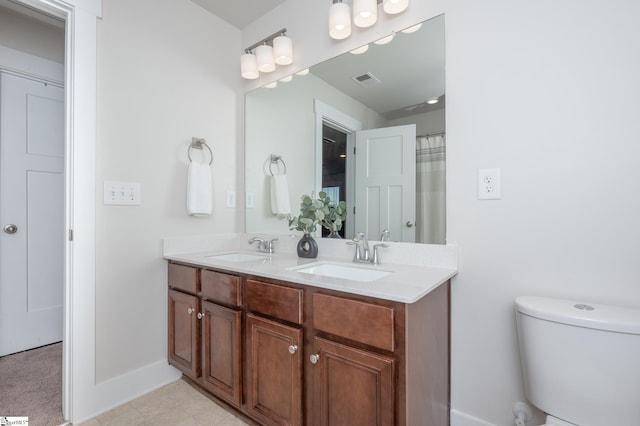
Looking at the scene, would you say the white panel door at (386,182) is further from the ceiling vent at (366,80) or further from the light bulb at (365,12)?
the light bulb at (365,12)

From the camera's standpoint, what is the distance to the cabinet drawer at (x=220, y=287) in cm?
138

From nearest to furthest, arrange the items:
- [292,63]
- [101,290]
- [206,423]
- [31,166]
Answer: [206,423] < [101,290] < [292,63] < [31,166]

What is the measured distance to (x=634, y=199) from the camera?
3.22ft

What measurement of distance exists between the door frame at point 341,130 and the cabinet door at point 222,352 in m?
0.75

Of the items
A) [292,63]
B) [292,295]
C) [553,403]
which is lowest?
[553,403]

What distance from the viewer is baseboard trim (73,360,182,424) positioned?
1519mm

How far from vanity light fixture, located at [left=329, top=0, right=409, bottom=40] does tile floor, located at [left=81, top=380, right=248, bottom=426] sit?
80.5 inches

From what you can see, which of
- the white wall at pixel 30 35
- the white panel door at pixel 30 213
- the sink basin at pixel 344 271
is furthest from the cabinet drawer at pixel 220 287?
the white wall at pixel 30 35

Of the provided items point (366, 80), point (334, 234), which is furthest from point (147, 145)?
point (366, 80)

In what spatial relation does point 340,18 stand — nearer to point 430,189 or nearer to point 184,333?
point 430,189

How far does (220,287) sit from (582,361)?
1390mm

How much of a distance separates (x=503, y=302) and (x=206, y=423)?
1455 millimetres

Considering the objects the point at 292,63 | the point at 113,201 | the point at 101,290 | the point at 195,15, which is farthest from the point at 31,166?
the point at 292,63

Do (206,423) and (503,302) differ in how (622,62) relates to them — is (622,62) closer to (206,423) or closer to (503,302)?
(503,302)
